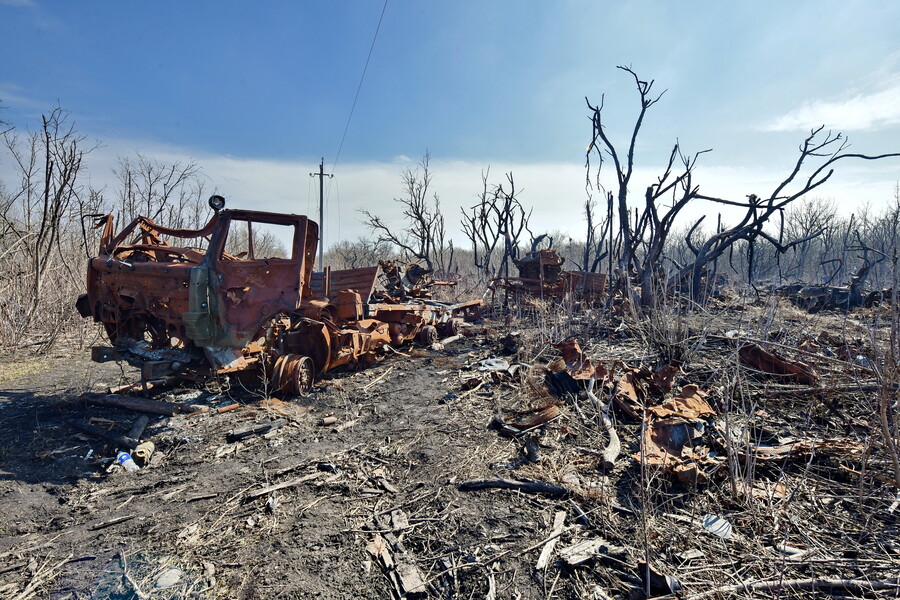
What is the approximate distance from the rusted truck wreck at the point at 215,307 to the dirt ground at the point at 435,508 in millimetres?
667

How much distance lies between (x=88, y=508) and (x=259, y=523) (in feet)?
4.46

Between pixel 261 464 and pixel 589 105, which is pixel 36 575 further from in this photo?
pixel 589 105

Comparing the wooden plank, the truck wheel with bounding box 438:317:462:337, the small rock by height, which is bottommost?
the small rock

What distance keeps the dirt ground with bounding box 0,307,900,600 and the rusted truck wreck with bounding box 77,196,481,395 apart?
667 millimetres

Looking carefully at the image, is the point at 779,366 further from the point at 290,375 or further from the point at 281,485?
the point at 290,375

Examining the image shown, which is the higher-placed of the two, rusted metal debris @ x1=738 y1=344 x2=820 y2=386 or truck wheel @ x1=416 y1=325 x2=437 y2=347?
rusted metal debris @ x1=738 y1=344 x2=820 y2=386

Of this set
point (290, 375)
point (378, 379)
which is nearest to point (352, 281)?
point (378, 379)

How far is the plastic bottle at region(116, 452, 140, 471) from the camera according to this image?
3951 mm

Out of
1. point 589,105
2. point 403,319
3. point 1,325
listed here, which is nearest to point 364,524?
point 403,319

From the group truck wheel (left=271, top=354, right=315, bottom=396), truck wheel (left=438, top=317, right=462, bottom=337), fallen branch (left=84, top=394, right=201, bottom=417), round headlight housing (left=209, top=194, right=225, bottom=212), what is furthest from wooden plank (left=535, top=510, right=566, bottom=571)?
truck wheel (left=438, top=317, right=462, bottom=337)

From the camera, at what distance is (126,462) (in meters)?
3.98

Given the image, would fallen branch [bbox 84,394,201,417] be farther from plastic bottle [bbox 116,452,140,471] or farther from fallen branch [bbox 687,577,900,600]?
fallen branch [bbox 687,577,900,600]

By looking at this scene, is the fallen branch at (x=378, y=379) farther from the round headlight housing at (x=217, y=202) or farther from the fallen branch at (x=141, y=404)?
the round headlight housing at (x=217, y=202)

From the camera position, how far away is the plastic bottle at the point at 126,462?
156 inches
